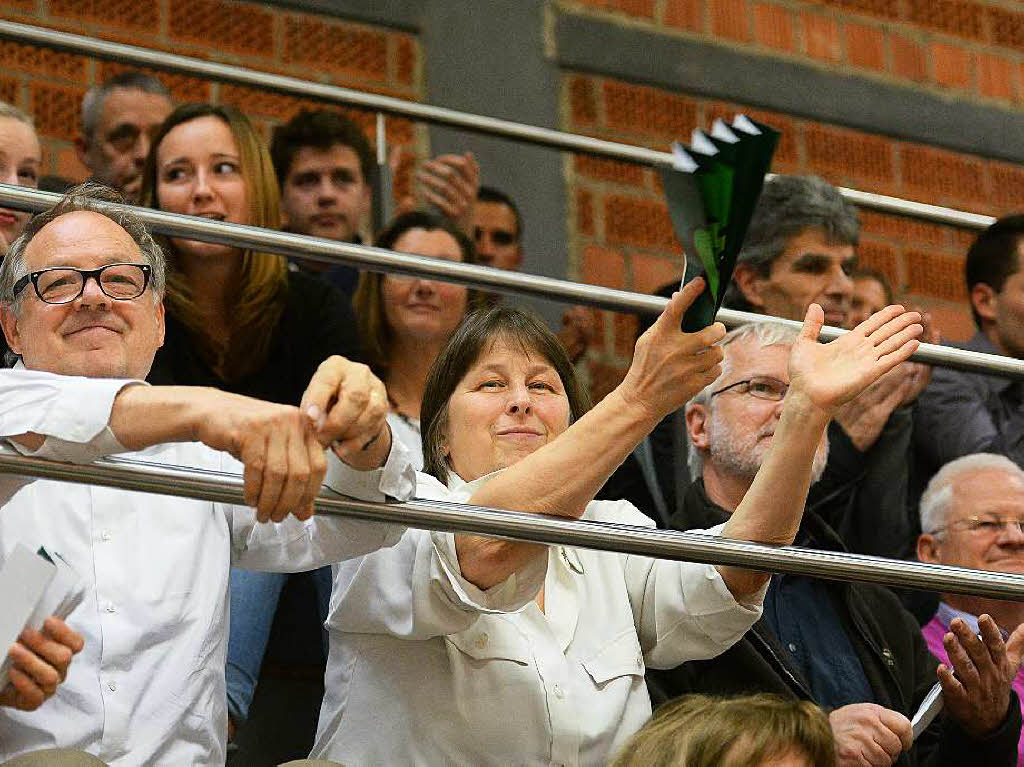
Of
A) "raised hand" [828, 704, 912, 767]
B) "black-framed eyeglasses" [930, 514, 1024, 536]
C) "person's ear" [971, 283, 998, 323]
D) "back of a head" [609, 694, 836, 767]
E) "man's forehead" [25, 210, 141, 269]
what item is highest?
"person's ear" [971, 283, 998, 323]

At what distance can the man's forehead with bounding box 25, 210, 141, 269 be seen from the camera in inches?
82.4

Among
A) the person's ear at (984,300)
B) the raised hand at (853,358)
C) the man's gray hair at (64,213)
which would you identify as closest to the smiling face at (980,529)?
the person's ear at (984,300)

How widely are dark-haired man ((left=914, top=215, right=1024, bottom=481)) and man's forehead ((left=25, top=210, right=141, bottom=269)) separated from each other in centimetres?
160

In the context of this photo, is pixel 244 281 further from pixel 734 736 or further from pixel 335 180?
pixel 734 736

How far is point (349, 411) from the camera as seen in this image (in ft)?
5.59

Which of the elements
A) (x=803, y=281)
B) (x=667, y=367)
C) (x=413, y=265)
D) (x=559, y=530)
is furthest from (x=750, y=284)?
(x=559, y=530)

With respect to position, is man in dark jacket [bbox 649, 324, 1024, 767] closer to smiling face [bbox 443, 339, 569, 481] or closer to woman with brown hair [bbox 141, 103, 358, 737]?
smiling face [bbox 443, 339, 569, 481]

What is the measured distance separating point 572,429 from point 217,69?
1245 mm

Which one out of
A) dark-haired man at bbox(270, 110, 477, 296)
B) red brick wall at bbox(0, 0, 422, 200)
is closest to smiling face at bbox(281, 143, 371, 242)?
dark-haired man at bbox(270, 110, 477, 296)

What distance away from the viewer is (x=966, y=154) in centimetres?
478

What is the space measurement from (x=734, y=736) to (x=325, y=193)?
1648 millimetres

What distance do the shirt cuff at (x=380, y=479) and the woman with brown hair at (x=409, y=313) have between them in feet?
3.60

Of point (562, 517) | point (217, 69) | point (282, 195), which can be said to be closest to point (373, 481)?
point (562, 517)

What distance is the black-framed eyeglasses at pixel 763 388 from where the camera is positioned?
2656mm
